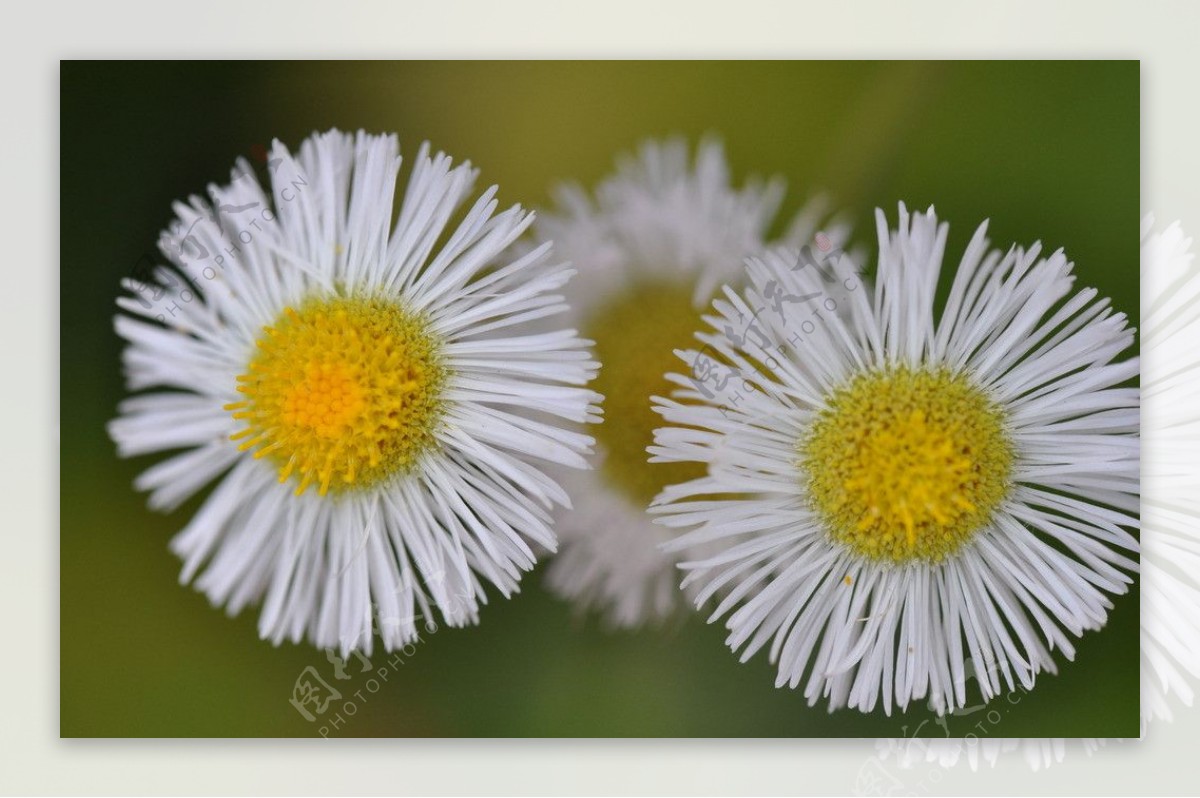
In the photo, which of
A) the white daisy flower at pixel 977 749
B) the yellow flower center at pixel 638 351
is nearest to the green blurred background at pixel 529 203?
the white daisy flower at pixel 977 749

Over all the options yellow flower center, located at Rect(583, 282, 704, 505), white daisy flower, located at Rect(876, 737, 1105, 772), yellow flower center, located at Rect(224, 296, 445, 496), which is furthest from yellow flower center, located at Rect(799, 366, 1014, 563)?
yellow flower center, located at Rect(224, 296, 445, 496)

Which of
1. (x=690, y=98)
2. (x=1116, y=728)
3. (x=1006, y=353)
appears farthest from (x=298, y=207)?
(x=1116, y=728)

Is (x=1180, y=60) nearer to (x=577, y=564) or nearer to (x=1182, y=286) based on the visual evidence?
(x=1182, y=286)

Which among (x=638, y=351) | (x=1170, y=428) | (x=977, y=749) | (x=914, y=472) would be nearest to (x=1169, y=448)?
(x=1170, y=428)

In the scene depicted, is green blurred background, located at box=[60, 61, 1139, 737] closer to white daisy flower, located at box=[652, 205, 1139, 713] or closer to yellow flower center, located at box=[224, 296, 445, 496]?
white daisy flower, located at box=[652, 205, 1139, 713]

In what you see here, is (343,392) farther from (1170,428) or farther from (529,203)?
(1170,428)

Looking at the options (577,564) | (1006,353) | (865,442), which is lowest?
(577,564)
